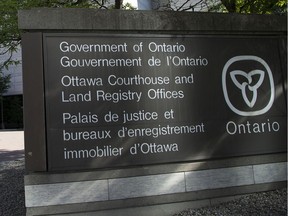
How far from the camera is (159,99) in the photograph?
5.43 m

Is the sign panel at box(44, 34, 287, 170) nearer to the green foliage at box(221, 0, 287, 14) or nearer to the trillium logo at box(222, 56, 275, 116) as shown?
the trillium logo at box(222, 56, 275, 116)

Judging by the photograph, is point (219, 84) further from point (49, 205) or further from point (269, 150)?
point (49, 205)

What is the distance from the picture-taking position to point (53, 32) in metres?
5.15

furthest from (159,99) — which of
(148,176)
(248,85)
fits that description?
(248,85)

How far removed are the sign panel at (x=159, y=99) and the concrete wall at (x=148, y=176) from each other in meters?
0.13

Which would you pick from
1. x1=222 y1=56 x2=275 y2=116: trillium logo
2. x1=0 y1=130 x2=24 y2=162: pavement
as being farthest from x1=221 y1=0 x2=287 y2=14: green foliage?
x1=0 y1=130 x2=24 y2=162: pavement

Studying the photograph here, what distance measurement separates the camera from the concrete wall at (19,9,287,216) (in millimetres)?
4938

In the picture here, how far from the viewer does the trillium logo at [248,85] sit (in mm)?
5691

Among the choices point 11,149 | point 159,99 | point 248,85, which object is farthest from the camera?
point 11,149

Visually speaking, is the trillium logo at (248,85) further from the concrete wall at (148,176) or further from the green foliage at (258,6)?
the green foliage at (258,6)

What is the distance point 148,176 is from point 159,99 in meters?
1.04

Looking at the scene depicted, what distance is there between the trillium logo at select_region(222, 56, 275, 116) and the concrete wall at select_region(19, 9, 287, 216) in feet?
1.53

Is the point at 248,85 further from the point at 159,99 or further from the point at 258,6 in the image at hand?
the point at 258,6

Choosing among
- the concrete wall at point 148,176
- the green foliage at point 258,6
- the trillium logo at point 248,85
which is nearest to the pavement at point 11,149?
the green foliage at point 258,6
